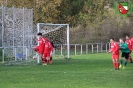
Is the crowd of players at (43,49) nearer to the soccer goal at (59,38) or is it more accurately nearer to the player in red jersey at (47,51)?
the player in red jersey at (47,51)

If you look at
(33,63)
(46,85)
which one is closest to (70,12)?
(33,63)

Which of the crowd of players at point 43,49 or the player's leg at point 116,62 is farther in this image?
the crowd of players at point 43,49

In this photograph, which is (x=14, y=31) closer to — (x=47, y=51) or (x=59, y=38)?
(x=47, y=51)

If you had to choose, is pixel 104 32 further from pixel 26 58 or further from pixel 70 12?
pixel 26 58

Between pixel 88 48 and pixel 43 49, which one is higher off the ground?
pixel 88 48

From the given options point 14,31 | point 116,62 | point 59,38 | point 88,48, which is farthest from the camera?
point 88,48

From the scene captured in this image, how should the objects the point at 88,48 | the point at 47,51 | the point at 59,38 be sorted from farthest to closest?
the point at 88,48 → the point at 59,38 → the point at 47,51

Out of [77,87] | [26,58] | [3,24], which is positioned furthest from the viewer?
[26,58]

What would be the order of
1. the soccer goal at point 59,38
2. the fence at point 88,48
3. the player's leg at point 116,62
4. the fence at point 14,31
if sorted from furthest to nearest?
1. the fence at point 88,48
2. the soccer goal at point 59,38
3. the fence at point 14,31
4. the player's leg at point 116,62

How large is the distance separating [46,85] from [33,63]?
49.2 ft

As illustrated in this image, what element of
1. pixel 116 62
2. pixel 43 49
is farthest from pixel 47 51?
pixel 116 62

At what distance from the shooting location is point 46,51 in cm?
3322

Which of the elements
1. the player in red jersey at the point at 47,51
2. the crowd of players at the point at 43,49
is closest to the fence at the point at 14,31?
the crowd of players at the point at 43,49

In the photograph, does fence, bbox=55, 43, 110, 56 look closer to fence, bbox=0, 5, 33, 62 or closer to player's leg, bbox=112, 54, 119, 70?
fence, bbox=0, 5, 33, 62
